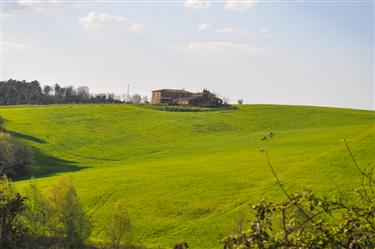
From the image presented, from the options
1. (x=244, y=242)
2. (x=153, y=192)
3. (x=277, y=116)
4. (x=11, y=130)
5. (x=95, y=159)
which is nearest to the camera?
(x=244, y=242)

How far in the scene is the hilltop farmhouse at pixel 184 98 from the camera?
148 meters

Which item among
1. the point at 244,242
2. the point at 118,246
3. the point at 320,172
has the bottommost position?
the point at 118,246

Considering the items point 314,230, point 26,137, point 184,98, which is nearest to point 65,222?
point 314,230

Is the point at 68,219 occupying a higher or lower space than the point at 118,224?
lower

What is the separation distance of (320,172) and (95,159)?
3754cm

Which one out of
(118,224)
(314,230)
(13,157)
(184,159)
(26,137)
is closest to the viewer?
(314,230)

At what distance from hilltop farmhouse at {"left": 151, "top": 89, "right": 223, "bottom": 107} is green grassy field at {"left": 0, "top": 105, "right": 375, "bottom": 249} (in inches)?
783

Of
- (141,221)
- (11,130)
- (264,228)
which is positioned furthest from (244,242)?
(11,130)

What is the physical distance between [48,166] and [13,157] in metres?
8.27

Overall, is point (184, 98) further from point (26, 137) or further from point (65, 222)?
point (65, 222)

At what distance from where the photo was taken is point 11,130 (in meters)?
96.3

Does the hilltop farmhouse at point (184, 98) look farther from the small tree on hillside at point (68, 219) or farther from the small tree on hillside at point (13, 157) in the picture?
the small tree on hillside at point (68, 219)

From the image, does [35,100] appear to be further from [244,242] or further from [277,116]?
[244,242]

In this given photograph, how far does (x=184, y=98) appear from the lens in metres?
163
